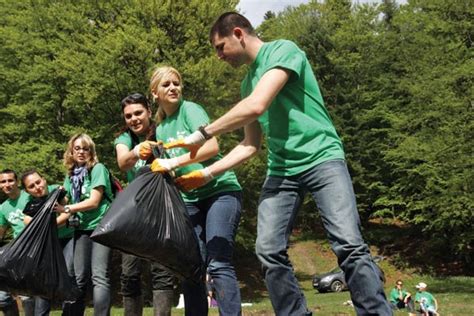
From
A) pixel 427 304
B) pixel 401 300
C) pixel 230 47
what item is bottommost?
pixel 401 300

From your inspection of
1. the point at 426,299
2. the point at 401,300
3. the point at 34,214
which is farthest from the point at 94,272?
the point at 401,300

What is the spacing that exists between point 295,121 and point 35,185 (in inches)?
142

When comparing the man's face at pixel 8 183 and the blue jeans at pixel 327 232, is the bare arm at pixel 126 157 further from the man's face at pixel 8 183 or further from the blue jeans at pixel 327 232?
the man's face at pixel 8 183

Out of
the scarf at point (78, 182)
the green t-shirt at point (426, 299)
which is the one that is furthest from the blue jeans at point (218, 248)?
the green t-shirt at point (426, 299)

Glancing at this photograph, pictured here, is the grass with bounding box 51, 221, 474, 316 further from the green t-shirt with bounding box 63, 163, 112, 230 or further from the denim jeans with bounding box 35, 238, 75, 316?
the green t-shirt with bounding box 63, 163, 112, 230

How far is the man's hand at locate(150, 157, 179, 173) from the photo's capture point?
12.7ft

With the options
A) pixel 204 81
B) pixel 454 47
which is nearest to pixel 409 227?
pixel 454 47

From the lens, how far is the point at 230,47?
380cm

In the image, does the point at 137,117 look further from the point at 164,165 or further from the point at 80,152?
the point at 164,165

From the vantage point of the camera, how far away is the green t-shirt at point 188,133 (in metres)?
4.39

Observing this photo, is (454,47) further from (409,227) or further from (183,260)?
(183,260)

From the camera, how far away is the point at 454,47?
2888cm

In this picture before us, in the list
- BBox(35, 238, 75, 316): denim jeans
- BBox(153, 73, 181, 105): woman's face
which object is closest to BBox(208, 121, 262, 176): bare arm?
BBox(153, 73, 181, 105): woman's face

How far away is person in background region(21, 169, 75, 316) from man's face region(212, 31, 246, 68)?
253 centimetres
